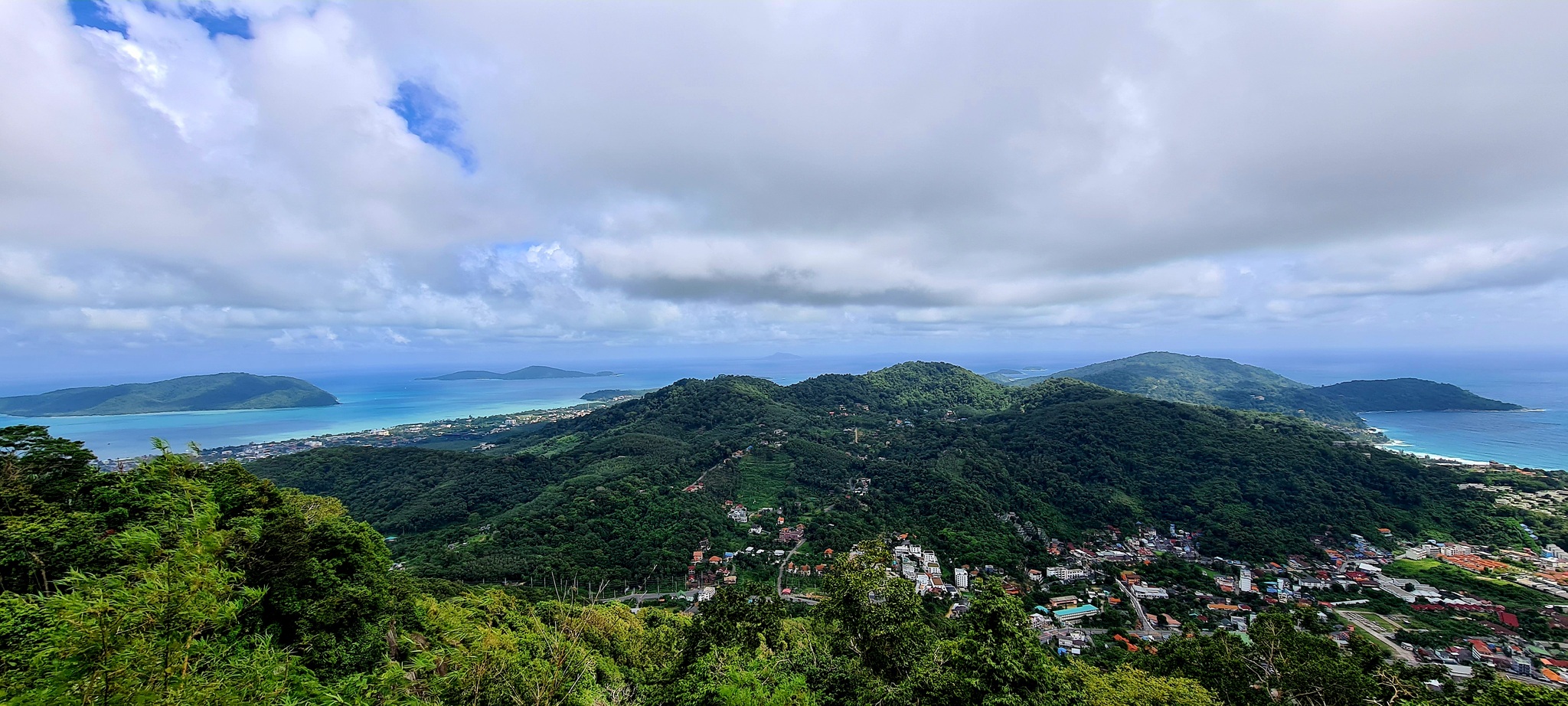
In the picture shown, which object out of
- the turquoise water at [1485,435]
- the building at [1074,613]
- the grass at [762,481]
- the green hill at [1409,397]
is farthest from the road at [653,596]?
the green hill at [1409,397]

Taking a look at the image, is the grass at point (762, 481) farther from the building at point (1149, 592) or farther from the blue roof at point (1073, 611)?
the building at point (1149, 592)

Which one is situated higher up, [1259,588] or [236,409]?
[236,409]

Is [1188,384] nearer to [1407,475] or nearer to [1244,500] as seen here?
[1407,475]

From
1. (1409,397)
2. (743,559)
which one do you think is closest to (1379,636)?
(743,559)

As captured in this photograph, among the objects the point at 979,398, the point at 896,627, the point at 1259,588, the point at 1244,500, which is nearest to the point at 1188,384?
the point at 979,398

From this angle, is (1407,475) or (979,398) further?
(979,398)
